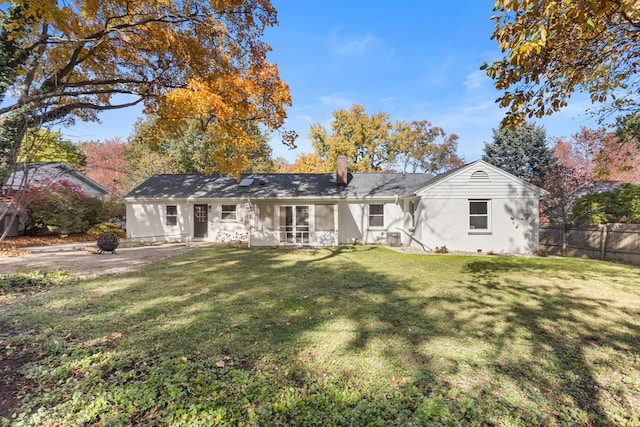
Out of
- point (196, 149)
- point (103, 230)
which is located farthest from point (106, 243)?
point (196, 149)

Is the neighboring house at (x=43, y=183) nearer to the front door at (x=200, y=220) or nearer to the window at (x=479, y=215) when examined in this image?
the front door at (x=200, y=220)

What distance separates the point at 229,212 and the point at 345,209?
269 inches

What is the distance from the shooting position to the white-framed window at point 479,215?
45.1 ft

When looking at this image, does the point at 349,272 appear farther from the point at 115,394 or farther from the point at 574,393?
the point at 115,394

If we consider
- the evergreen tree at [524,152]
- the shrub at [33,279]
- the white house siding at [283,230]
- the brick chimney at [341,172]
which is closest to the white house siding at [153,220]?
the white house siding at [283,230]

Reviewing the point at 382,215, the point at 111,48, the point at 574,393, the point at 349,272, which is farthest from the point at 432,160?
the point at 574,393

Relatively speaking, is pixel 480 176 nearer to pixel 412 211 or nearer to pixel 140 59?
pixel 412 211

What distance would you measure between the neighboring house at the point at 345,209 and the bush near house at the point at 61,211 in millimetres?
3614

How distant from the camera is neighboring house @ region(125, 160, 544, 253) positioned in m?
13.6

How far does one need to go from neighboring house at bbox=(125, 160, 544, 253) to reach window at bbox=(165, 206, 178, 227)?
0.05m

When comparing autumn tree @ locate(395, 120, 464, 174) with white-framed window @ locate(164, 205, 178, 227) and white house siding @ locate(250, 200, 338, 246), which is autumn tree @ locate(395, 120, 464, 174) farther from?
white-framed window @ locate(164, 205, 178, 227)

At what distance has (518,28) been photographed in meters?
4.04

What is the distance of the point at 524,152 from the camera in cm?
2139

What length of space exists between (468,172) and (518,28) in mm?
10544
